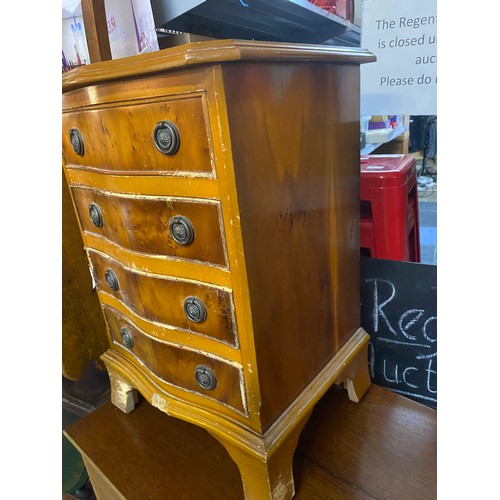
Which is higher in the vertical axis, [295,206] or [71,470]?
[295,206]

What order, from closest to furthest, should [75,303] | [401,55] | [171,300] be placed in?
[171,300]
[401,55]
[75,303]

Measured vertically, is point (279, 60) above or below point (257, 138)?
Result: above

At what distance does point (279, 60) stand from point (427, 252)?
1418mm

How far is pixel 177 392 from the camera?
88 centimetres

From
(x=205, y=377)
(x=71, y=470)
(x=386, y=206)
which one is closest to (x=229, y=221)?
(x=205, y=377)

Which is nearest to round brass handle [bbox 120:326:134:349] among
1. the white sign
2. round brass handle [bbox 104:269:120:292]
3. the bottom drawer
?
the bottom drawer

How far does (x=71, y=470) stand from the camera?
133 centimetres

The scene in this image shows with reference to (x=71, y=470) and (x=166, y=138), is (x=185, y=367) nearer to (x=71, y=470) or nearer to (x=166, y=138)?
(x=166, y=138)

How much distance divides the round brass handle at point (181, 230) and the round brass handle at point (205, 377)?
0.27 m

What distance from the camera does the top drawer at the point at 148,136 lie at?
0.60 m

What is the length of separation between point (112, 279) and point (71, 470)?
814 millimetres

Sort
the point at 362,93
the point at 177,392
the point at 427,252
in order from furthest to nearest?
the point at 427,252 < the point at 362,93 < the point at 177,392
